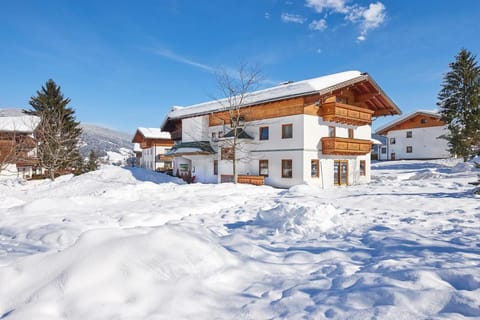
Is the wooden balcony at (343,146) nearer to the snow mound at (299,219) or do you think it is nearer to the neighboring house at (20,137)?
the snow mound at (299,219)

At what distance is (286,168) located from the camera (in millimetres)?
20203

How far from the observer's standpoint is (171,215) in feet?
31.0

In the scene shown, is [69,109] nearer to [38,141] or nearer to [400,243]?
[38,141]

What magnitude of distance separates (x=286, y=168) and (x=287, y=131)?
9.05 feet

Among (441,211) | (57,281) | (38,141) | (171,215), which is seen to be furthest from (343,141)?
(38,141)

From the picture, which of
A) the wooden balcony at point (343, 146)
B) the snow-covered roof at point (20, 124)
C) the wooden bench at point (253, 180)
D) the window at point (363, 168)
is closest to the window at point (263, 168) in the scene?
the wooden bench at point (253, 180)

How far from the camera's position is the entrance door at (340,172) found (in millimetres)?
21344

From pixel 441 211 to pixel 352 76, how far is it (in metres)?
14.6

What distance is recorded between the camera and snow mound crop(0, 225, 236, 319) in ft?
10.3

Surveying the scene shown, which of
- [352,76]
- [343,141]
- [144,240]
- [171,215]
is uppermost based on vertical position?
[352,76]

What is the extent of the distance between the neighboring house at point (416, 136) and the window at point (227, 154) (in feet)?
104

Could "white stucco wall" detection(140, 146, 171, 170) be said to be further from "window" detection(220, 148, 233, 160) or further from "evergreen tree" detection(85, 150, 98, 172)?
"window" detection(220, 148, 233, 160)

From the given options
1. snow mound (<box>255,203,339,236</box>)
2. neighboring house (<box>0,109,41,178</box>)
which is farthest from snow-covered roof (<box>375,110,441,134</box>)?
neighboring house (<box>0,109,41,178</box>)

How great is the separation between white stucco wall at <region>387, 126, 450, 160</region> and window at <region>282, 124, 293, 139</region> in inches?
1115
